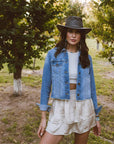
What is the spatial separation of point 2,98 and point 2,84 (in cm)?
189

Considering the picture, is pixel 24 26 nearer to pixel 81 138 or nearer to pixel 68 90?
pixel 68 90

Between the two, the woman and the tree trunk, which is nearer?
the woman

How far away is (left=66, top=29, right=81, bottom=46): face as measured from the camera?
6.28 ft

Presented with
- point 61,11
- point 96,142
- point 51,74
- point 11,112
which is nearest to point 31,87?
point 11,112

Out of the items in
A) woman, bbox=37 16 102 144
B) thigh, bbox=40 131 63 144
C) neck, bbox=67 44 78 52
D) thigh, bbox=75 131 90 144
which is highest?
neck, bbox=67 44 78 52

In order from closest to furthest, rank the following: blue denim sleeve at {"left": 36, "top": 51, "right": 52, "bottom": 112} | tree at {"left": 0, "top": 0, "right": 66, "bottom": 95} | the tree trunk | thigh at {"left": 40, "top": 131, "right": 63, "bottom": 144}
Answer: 1. thigh at {"left": 40, "top": 131, "right": 63, "bottom": 144}
2. blue denim sleeve at {"left": 36, "top": 51, "right": 52, "bottom": 112}
3. tree at {"left": 0, "top": 0, "right": 66, "bottom": 95}
4. the tree trunk

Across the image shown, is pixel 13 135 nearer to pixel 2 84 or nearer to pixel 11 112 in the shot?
pixel 11 112

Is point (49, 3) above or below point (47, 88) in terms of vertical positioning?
above

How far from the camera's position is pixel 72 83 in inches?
75.6

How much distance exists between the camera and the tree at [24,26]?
4602 mm

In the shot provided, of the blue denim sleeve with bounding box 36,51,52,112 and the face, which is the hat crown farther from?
the blue denim sleeve with bounding box 36,51,52,112

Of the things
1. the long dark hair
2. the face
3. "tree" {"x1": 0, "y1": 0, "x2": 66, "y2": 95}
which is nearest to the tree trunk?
"tree" {"x1": 0, "y1": 0, "x2": 66, "y2": 95}

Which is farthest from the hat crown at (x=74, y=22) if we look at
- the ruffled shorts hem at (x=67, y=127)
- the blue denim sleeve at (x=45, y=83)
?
the ruffled shorts hem at (x=67, y=127)

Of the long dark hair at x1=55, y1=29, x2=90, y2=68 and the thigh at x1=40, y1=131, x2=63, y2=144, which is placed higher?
the long dark hair at x1=55, y1=29, x2=90, y2=68
